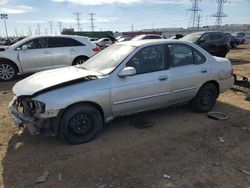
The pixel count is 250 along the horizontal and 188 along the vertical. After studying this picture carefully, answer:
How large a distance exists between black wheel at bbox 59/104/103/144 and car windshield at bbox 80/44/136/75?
776 millimetres

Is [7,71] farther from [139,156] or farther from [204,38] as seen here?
[204,38]

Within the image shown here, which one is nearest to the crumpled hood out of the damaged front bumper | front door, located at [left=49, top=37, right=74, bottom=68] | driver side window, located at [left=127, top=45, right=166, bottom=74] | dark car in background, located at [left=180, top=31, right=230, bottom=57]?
the damaged front bumper

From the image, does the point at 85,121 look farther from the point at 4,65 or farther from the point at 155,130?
the point at 4,65

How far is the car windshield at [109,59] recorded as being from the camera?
4.90 meters

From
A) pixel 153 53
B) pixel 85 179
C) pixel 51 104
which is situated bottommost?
pixel 85 179

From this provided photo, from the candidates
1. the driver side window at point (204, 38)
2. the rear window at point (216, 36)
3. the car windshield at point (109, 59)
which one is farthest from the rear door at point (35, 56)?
the rear window at point (216, 36)

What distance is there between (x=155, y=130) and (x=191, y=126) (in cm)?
75

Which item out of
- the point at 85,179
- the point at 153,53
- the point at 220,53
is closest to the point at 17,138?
the point at 85,179

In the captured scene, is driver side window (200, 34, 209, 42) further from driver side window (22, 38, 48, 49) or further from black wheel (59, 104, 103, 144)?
black wheel (59, 104, 103, 144)

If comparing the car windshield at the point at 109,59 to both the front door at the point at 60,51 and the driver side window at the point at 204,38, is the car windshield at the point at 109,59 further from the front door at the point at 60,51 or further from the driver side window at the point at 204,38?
the driver side window at the point at 204,38

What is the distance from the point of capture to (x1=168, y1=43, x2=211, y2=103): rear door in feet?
17.5

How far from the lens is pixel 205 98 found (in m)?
5.96

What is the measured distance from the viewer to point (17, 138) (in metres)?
4.83

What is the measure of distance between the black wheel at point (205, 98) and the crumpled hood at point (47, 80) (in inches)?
93.6
